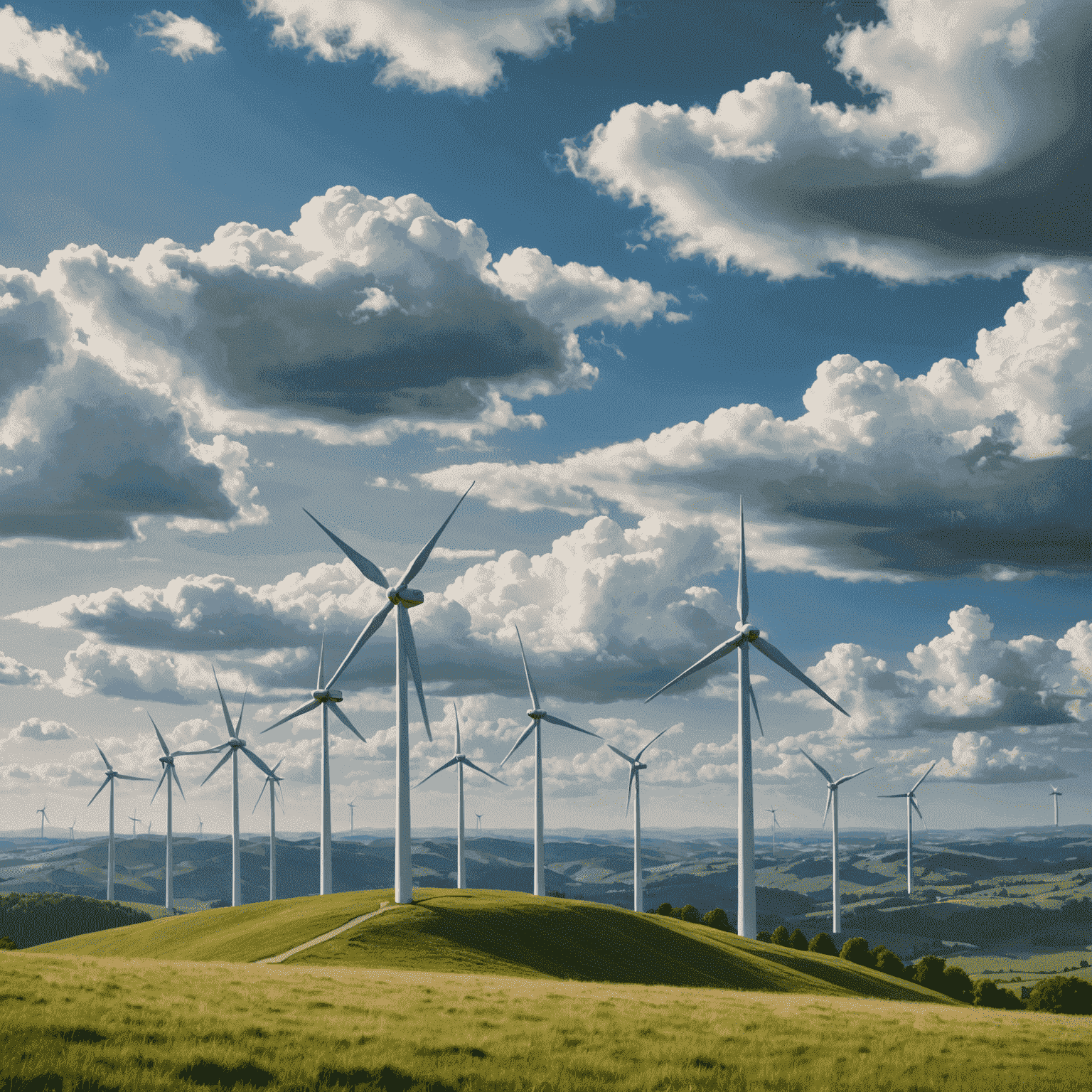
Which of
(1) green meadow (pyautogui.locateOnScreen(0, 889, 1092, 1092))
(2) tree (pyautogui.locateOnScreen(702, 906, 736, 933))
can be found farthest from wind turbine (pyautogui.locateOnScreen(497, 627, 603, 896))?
(1) green meadow (pyautogui.locateOnScreen(0, 889, 1092, 1092))

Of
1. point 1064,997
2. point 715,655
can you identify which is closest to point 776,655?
point 715,655

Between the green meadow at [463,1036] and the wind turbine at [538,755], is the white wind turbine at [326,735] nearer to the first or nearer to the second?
the wind turbine at [538,755]

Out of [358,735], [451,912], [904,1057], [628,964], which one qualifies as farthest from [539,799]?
[904,1057]

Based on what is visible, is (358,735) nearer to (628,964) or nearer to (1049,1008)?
(628,964)

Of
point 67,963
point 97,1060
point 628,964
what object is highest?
point 97,1060

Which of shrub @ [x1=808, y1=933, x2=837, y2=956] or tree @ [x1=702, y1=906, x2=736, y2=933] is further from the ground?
tree @ [x1=702, y1=906, x2=736, y2=933]

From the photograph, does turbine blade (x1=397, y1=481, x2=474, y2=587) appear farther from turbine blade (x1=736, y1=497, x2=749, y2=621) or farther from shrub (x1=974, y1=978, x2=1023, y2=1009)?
shrub (x1=974, y1=978, x2=1023, y2=1009)

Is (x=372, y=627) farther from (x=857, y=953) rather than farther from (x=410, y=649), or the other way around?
(x=857, y=953)
